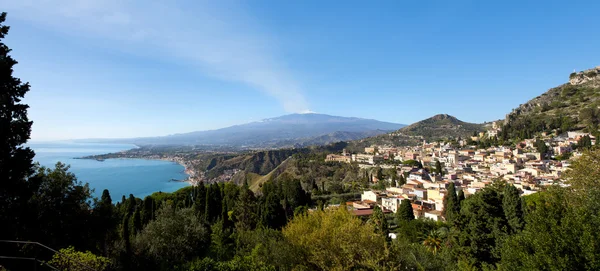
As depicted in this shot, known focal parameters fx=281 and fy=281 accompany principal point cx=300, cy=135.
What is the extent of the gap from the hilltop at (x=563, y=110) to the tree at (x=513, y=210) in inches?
2173

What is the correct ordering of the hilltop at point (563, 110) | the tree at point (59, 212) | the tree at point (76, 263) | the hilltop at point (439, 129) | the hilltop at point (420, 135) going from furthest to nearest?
the hilltop at point (439, 129) → the hilltop at point (420, 135) → the hilltop at point (563, 110) → the tree at point (59, 212) → the tree at point (76, 263)

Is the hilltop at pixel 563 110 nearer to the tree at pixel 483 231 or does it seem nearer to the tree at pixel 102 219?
the tree at pixel 483 231

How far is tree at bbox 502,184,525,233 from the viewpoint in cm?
1391

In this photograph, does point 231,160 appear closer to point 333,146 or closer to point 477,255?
point 333,146

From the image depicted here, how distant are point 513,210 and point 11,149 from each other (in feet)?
66.0

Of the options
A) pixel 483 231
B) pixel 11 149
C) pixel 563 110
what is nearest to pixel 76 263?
pixel 11 149

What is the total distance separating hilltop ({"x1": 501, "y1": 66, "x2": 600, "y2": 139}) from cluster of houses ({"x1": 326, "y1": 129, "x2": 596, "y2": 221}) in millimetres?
6408

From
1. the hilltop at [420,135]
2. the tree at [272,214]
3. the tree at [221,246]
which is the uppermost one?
the hilltop at [420,135]

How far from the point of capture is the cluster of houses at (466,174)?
31.7 m

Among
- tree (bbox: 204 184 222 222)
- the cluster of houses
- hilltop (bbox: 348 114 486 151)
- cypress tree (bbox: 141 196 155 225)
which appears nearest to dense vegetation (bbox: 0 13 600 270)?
the cluster of houses

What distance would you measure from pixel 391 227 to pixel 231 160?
76.3 meters

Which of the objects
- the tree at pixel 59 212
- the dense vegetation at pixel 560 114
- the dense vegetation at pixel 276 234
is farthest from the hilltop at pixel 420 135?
the tree at pixel 59 212

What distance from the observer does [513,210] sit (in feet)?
47.3

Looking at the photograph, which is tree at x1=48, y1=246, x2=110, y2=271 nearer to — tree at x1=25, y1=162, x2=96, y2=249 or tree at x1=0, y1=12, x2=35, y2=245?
tree at x1=0, y1=12, x2=35, y2=245
